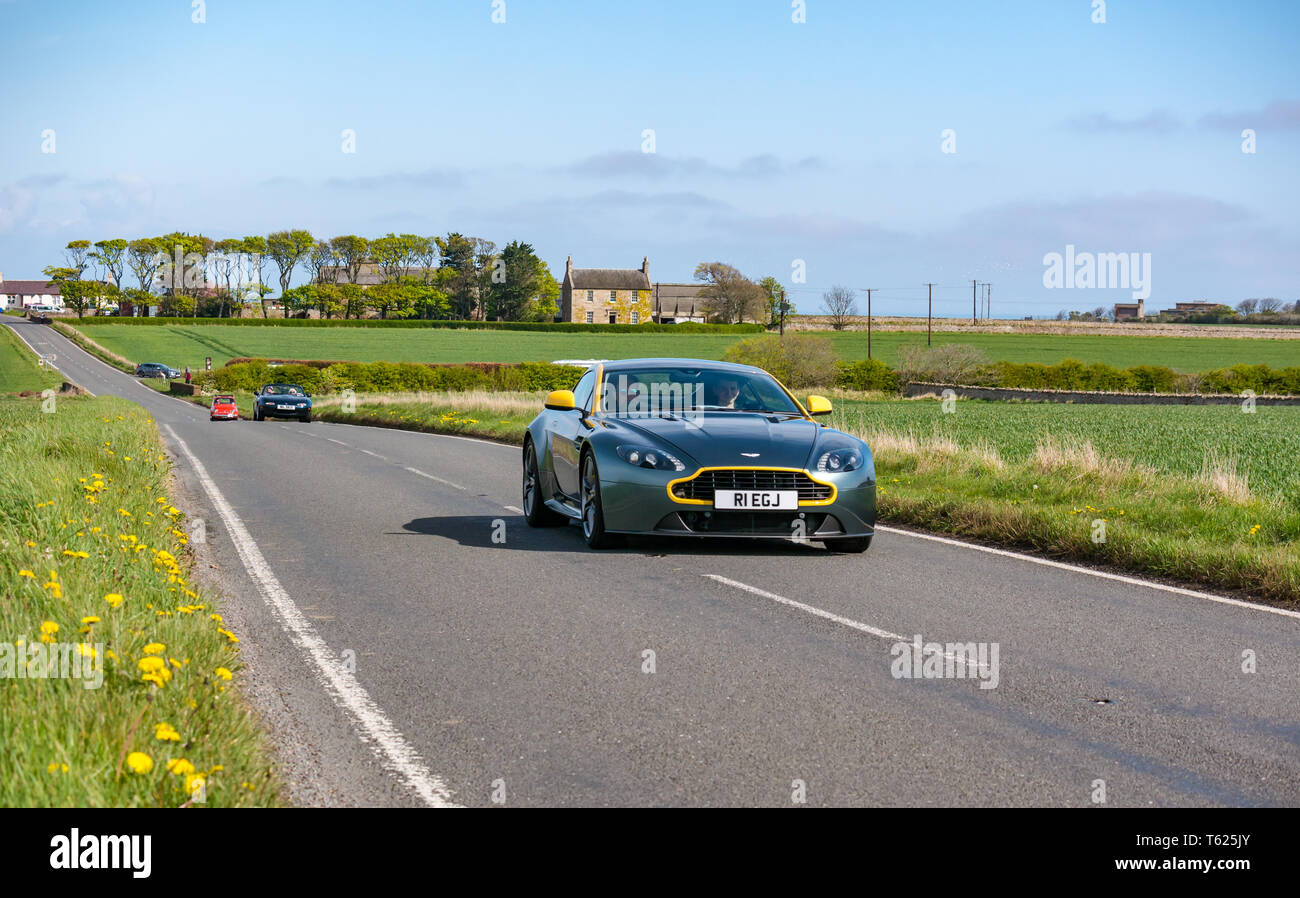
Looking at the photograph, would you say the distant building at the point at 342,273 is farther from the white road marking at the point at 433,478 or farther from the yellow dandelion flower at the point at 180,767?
the yellow dandelion flower at the point at 180,767

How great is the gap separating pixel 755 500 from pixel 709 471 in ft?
1.42

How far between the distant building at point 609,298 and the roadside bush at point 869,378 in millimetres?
85542

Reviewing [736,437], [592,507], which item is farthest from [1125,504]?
[592,507]

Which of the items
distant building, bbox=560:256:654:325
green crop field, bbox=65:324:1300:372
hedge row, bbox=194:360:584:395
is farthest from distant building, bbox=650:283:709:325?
hedge row, bbox=194:360:584:395

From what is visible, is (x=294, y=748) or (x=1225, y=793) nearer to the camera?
(x=1225, y=793)

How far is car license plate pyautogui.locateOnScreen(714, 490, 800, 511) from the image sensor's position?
9.64m

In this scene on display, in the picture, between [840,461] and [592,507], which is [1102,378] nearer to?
[840,461]

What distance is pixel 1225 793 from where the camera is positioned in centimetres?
444

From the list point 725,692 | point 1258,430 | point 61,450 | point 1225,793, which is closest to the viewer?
point 1225,793

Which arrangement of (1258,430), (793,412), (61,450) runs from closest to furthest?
(793,412), (61,450), (1258,430)

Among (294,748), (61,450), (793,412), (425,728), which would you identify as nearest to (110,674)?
(294,748)
